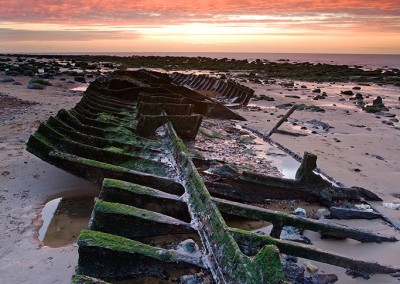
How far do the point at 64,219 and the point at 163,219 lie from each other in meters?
2.08

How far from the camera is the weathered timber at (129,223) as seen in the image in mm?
3664

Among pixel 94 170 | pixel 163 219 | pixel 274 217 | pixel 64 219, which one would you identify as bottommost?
pixel 64 219

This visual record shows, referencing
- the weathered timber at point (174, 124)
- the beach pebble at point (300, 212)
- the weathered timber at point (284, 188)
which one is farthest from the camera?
the weathered timber at point (174, 124)

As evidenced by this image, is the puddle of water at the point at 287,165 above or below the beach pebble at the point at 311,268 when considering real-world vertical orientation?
above

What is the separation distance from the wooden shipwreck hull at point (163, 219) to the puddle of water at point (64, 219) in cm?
64

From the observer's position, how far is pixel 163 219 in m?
3.75

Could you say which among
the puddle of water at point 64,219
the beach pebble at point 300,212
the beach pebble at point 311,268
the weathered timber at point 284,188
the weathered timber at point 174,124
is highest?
the weathered timber at point 174,124

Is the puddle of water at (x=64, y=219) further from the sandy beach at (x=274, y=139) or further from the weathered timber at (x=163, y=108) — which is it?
the weathered timber at (x=163, y=108)

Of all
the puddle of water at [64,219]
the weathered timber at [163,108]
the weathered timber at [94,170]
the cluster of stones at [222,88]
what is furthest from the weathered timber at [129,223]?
the cluster of stones at [222,88]

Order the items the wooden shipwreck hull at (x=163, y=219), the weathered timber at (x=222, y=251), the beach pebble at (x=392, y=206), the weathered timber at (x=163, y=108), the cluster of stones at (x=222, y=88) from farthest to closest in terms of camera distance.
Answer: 1. the cluster of stones at (x=222, y=88)
2. the weathered timber at (x=163, y=108)
3. the beach pebble at (x=392, y=206)
4. the wooden shipwreck hull at (x=163, y=219)
5. the weathered timber at (x=222, y=251)

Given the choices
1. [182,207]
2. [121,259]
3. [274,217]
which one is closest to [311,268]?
[274,217]

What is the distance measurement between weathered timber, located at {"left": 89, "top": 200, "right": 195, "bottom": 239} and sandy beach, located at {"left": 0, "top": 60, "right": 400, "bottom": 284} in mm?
701

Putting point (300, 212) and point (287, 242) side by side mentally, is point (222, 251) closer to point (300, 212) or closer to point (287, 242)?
point (287, 242)

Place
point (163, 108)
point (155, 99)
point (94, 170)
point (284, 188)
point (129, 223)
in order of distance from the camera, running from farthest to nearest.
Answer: point (155, 99) < point (163, 108) < point (284, 188) < point (94, 170) < point (129, 223)
